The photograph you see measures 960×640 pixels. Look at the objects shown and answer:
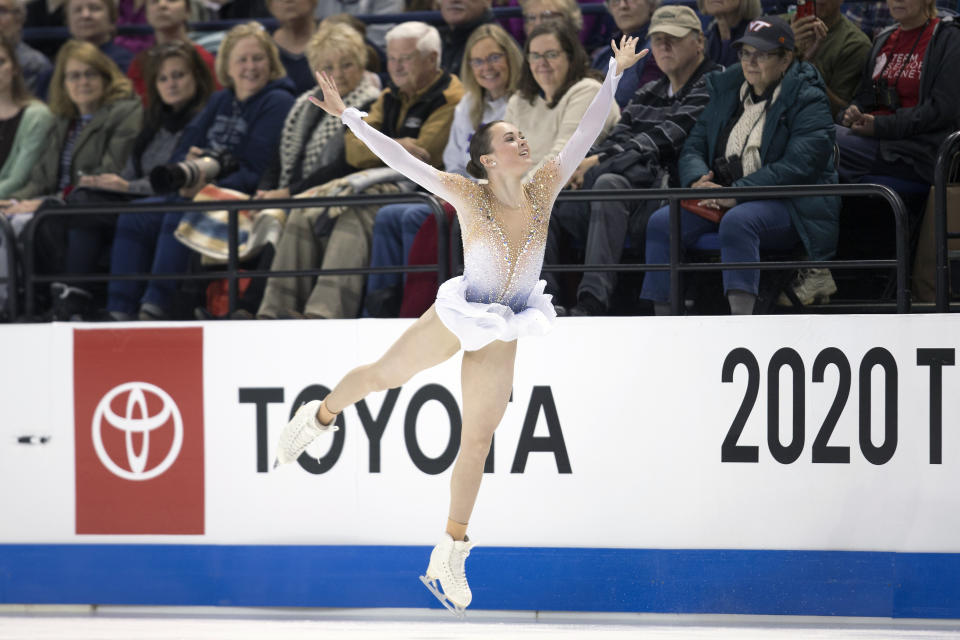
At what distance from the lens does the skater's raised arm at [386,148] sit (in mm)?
4438

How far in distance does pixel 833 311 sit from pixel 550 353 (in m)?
1.25

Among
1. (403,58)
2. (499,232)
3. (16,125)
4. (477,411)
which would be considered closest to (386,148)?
(499,232)

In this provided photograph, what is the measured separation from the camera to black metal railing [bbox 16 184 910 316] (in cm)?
499

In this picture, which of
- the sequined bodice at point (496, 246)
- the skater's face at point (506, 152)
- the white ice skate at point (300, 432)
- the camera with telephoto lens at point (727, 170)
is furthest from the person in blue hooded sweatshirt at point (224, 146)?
the camera with telephoto lens at point (727, 170)

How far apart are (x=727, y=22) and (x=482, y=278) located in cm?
233

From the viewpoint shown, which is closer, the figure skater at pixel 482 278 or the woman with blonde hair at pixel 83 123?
the figure skater at pixel 482 278

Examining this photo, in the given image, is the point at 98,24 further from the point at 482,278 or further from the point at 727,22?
the point at 482,278

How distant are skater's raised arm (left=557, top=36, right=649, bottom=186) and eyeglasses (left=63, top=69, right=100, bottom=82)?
3.46m

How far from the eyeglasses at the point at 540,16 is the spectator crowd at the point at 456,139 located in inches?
0.8

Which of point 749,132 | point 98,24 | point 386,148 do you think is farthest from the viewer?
point 98,24

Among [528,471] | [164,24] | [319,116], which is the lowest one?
[528,471]

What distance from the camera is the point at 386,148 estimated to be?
4434 millimetres

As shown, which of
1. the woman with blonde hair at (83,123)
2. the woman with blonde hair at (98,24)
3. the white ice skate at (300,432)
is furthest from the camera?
the woman with blonde hair at (98,24)

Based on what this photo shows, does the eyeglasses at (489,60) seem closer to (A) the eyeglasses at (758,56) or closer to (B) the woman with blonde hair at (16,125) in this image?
(A) the eyeglasses at (758,56)
